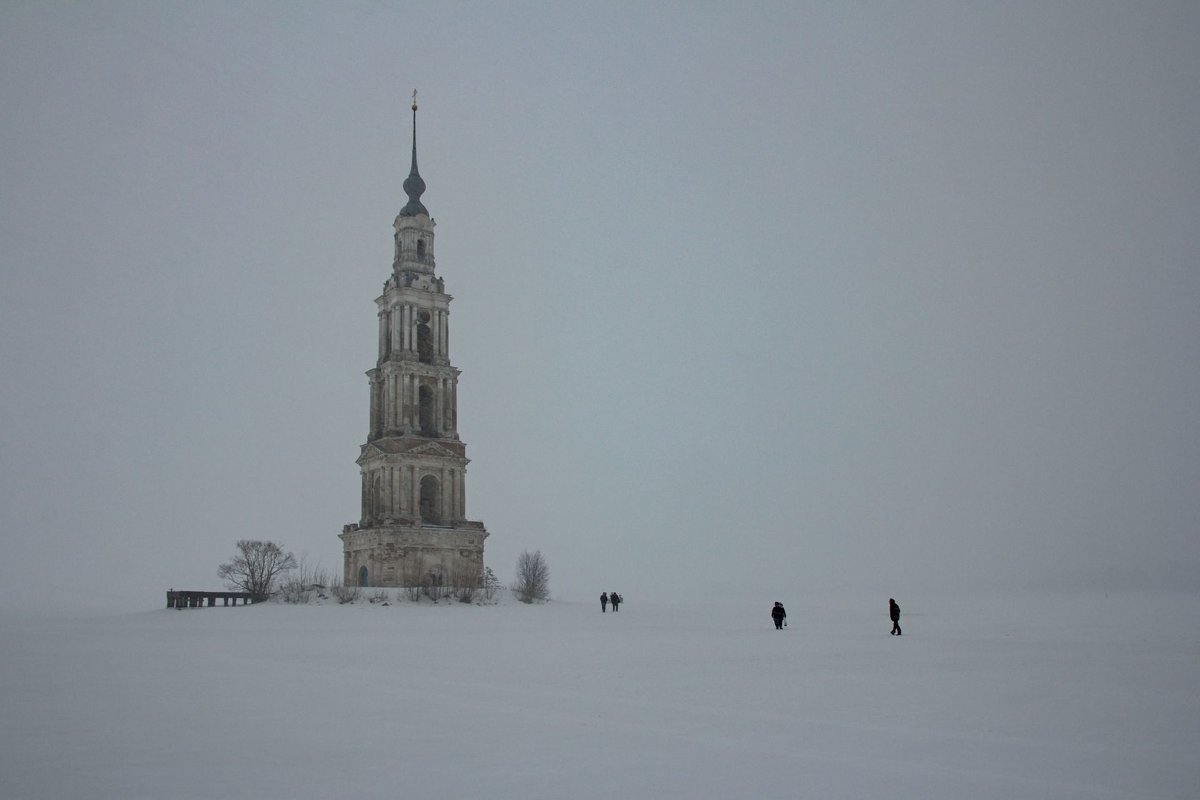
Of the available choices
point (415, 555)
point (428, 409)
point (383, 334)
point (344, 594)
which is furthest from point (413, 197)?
point (344, 594)

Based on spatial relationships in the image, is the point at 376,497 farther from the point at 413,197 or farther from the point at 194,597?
the point at 413,197

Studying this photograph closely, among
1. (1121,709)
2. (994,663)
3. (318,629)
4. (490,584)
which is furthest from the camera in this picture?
(490,584)

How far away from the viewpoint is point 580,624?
124 ft

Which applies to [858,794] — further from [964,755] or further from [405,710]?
[405,710]

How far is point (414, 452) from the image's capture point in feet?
226

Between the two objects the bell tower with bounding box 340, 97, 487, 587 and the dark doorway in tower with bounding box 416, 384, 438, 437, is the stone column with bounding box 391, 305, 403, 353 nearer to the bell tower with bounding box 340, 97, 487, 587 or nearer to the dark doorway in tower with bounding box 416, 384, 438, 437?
the bell tower with bounding box 340, 97, 487, 587

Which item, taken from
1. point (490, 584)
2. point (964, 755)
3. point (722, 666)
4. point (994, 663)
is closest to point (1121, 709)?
point (964, 755)

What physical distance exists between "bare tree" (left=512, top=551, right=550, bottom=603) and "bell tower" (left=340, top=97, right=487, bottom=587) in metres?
3.72

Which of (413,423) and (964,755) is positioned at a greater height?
(413,423)

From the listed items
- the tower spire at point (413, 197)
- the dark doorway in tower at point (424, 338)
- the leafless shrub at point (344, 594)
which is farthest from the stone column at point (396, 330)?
the leafless shrub at point (344, 594)

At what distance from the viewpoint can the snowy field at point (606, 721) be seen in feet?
30.3

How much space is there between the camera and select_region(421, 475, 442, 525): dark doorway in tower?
7219 cm

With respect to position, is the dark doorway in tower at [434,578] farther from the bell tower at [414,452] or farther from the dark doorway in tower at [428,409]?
the dark doorway in tower at [428,409]

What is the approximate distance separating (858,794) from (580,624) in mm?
29571
